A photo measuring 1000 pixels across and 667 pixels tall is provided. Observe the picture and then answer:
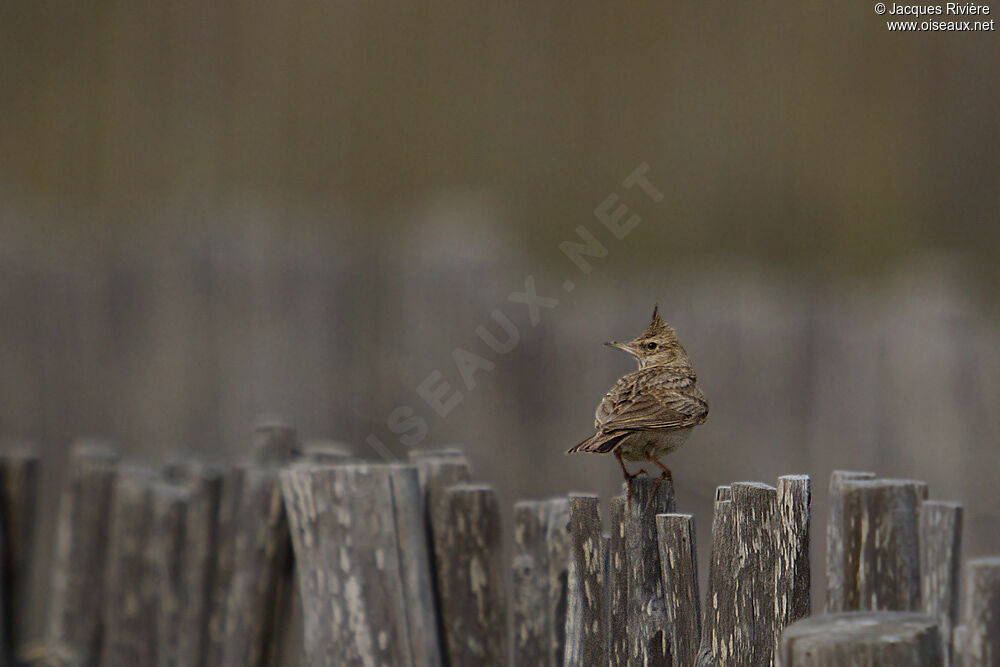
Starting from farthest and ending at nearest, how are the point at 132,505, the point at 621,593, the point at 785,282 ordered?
1. the point at 785,282
2. the point at 132,505
3. the point at 621,593

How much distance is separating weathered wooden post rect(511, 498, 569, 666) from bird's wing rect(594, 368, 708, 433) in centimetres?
57

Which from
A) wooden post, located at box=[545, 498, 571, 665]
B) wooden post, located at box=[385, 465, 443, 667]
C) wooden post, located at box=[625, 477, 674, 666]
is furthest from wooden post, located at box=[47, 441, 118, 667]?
wooden post, located at box=[625, 477, 674, 666]

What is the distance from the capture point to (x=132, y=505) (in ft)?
16.7

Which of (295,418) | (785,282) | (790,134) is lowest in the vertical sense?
(295,418)

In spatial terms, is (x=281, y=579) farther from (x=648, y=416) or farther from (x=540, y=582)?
(x=648, y=416)

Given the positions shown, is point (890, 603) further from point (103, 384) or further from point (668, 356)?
point (103, 384)

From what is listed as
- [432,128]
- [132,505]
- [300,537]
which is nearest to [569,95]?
[432,128]

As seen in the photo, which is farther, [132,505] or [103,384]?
[103,384]

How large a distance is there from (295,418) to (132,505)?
2312mm

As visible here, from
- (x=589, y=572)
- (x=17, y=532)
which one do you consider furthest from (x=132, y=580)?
(x=589, y=572)

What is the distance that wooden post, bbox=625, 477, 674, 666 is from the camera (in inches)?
114

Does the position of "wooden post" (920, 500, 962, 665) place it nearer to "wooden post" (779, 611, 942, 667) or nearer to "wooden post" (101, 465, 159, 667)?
"wooden post" (779, 611, 942, 667)

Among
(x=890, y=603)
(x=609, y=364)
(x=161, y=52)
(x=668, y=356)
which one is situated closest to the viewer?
(x=890, y=603)

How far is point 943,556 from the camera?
112 inches
